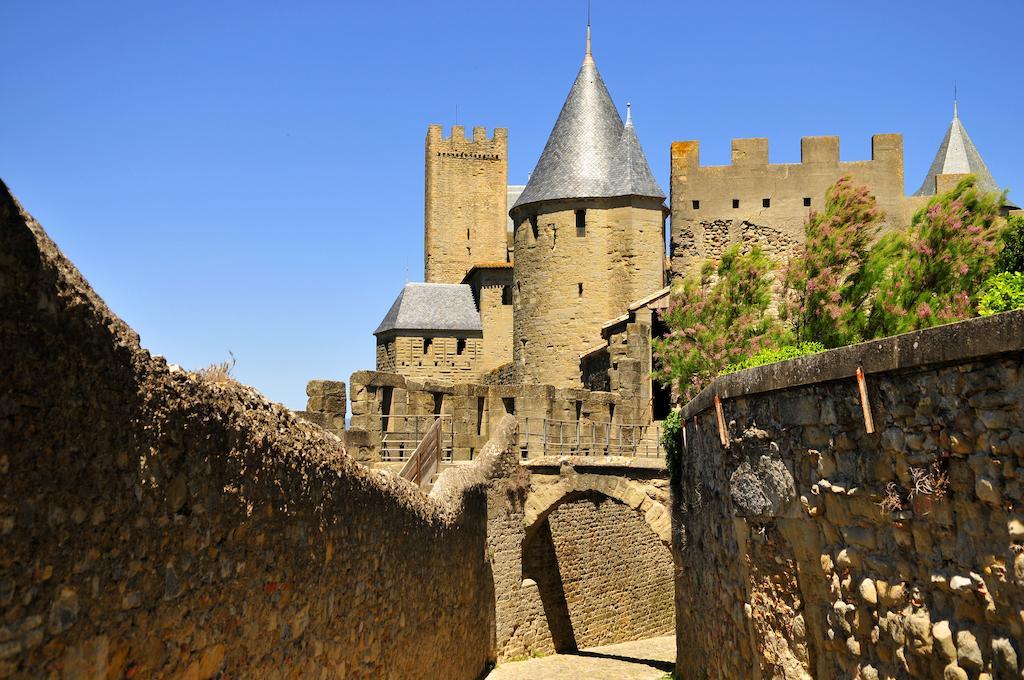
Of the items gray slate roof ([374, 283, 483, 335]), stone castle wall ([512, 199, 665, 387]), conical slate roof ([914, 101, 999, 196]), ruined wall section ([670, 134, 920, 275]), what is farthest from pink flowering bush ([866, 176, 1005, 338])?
gray slate roof ([374, 283, 483, 335])

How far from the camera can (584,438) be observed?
68.8ft

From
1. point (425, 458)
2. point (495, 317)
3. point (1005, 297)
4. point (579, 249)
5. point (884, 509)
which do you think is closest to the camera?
point (884, 509)

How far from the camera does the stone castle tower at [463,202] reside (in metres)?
56.1

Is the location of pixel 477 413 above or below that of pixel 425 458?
above

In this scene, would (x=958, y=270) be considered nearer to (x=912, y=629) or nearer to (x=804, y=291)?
(x=804, y=291)

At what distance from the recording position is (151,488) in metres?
4.45

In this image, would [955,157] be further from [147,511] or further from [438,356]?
[147,511]

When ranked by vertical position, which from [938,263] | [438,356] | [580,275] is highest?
[580,275]

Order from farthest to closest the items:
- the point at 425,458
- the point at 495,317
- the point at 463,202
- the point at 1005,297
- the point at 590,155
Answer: the point at 463,202 → the point at 495,317 → the point at 590,155 → the point at 425,458 → the point at 1005,297

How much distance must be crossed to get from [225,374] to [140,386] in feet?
3.77

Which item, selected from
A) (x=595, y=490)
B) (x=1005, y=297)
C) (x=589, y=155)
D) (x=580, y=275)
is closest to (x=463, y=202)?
(x=589, y=155)

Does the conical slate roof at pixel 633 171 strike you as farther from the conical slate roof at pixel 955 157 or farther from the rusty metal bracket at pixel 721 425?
the rusty metal bracket at pixel 721 425

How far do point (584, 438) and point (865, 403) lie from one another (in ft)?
52.0

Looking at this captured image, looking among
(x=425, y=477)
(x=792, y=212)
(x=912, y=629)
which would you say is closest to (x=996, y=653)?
(x=912, y=629)
